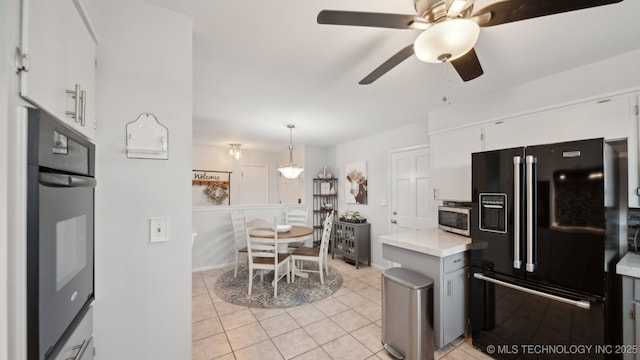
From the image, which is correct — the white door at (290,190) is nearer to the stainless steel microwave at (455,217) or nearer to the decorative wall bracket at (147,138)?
the stainless steel microwave at (455,217)

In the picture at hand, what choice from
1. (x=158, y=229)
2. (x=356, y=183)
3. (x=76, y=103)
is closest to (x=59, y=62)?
(x=76, y=103)

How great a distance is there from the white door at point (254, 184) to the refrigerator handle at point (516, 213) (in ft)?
18.4

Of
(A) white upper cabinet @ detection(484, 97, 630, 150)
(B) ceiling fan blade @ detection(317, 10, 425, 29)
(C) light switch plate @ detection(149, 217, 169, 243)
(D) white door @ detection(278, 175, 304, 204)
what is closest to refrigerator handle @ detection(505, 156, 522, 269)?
(A) white upper cabinet @ detection(484, 97, 630, 150)

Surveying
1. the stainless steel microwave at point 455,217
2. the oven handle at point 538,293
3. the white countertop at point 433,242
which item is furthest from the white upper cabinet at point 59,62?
the stainless steel microwave at point 455,217

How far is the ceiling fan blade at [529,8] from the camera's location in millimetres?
1006

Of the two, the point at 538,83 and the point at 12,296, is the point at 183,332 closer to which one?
the point at 12,296

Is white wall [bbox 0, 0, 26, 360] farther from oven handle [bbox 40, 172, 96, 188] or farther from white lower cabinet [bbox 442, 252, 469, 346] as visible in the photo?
white lower cabinet [bbox 442, 252, 469, 346]

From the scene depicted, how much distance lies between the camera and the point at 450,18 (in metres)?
1.11

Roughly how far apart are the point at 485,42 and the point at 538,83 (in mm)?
1018

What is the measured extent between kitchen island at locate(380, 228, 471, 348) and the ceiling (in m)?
1.50

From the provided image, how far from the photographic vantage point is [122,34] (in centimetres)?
129

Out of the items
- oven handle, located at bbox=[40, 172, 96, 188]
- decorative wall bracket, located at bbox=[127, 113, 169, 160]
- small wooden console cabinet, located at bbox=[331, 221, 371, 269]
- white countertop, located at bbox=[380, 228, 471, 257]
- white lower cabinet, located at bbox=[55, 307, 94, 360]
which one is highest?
decorative wall bracket, located at bbox=[127, 113, 169, 160]

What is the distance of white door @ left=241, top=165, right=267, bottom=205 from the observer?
634 centimetres

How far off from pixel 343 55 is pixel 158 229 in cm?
168
